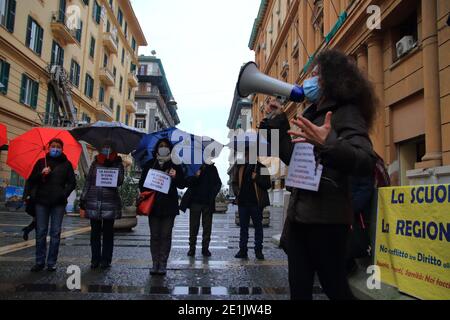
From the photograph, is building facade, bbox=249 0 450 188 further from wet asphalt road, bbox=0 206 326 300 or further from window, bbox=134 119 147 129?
window, bbox=134 119 147 129

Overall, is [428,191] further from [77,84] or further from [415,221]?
[77,84]

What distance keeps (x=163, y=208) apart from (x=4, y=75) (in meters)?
19.8

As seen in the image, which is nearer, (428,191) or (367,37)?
(428,191)

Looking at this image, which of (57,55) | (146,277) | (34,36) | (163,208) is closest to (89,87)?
(57,55)

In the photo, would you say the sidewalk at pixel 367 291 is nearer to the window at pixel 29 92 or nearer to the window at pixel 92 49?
the window at pixel 29 92

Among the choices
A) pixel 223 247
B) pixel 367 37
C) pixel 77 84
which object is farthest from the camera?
pixel 77 84

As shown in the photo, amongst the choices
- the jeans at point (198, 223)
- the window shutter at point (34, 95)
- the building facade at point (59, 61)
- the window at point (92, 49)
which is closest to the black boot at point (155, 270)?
the jeans at point (198, 223)

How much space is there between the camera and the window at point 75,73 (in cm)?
3133

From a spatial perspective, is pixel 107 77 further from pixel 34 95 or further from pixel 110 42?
pixel 34 95

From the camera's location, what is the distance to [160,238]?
5824 mm

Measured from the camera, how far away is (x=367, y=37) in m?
14.4

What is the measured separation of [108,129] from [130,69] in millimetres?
44678

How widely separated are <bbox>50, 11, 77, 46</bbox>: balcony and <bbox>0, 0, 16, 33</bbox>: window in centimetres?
512

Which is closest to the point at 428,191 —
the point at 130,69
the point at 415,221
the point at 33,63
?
the point at 415,221
